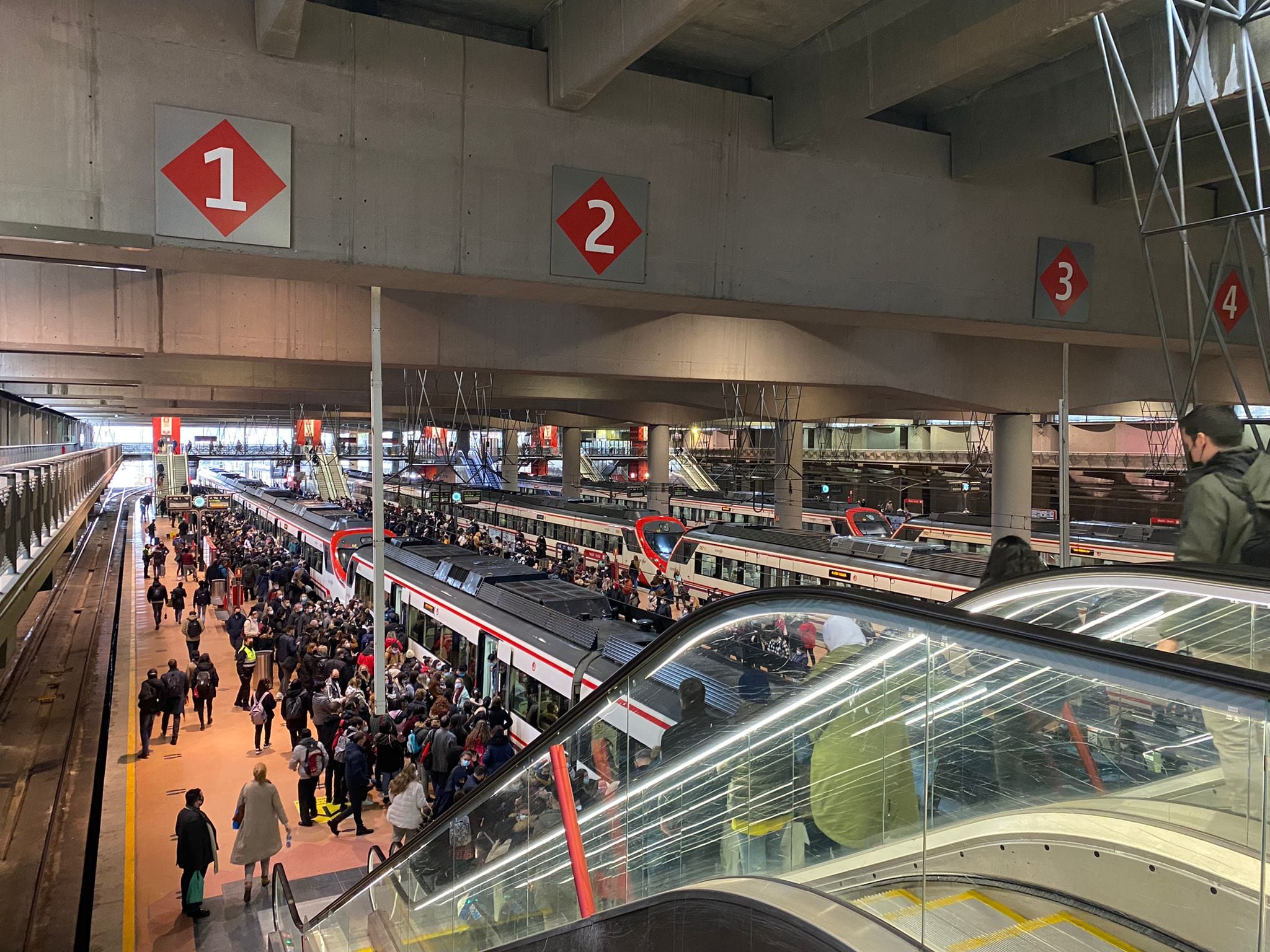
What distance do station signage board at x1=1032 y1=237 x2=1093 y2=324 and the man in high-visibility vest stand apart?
41.9 ft

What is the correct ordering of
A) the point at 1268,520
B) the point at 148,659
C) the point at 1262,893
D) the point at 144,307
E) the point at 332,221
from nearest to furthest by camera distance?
the point at 1262,893 → the point at 1268,520 → the point at 332,221 → the point at 144,307 → the point at 148,659

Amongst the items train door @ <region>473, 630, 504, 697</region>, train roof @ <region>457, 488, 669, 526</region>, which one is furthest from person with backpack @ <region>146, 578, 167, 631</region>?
train door @ <region>473, 630, 504, 697</region>

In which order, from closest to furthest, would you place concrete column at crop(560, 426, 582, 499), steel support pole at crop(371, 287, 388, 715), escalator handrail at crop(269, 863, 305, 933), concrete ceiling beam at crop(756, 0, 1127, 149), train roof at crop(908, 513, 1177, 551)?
1. concrete ceiling beam at crop(756, 0, 1127, 149)
2. escalator handrail at crop(269, 863, 305, 933)
3. steel support pole at crop(371, 287, 388, 715)
4. train roof at crop(908, 513, 1177, 551)
5. concrete column at crop(560, 426, 582, 499)

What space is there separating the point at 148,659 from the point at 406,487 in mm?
28518

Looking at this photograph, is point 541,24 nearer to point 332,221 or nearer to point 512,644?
point 332,221

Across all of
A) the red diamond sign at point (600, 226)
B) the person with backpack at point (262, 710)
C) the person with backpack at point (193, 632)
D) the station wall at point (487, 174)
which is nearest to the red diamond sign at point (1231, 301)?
the station wall at point (487, 174)

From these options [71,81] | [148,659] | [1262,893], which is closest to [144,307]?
[71,81]

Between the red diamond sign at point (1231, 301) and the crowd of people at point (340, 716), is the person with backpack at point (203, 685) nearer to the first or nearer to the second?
the crowd of people at point (340, 716)

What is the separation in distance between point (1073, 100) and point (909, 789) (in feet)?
23.9

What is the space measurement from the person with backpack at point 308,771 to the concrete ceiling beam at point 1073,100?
9.43 meters

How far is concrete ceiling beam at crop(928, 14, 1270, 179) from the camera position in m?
6.43

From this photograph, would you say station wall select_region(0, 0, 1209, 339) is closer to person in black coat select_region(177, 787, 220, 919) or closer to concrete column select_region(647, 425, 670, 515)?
person in black coat select_region(177, 787, 220, 919)

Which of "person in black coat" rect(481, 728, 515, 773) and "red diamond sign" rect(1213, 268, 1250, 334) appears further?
"red diamond sign" rect(1213, 268, 1250, 334)

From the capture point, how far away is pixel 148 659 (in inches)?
707
